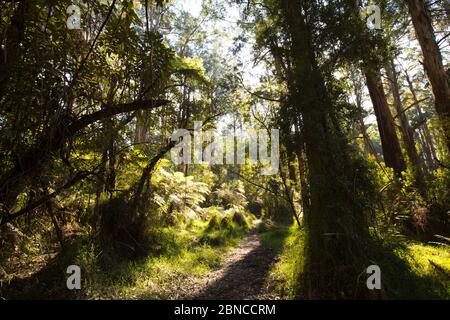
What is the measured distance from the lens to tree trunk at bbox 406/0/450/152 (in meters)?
6.89

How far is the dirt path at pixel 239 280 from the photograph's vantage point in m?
4.57

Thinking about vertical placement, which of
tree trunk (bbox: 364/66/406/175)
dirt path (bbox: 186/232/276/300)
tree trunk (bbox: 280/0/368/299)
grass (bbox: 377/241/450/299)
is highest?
tree trunk (bbox: 364/66/406/175)

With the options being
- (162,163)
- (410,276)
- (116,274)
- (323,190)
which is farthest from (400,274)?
(162,163)

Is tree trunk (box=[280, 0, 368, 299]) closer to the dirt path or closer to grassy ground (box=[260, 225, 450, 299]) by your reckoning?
grassy ground (box=[260, 225, 450, 299])

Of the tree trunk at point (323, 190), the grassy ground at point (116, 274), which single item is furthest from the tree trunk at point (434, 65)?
the grassy ground at point (116, 274)

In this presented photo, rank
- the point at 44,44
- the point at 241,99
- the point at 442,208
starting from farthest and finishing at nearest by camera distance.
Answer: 1. the point at 241,99
2. the point at 442,208
3. the point at 44,44

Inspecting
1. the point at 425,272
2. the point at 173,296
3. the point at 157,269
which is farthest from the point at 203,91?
the point at 425,272

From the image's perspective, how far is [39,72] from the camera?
3734mm

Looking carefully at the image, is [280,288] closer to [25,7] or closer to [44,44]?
[44,44]

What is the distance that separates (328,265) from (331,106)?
235 centimetres

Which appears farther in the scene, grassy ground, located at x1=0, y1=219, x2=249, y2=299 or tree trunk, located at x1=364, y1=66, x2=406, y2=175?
tree trunk, located at x1=364, y1=66, x2=406, y2=175

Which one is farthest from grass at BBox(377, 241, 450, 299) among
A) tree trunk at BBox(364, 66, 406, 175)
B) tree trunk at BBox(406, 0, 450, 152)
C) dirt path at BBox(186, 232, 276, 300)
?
tree trunk at BBox(364, 66, 406, 175)

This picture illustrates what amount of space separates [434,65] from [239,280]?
682 cm

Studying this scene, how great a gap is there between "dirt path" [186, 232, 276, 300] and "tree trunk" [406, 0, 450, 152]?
5080 millimetres
